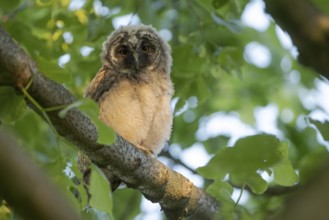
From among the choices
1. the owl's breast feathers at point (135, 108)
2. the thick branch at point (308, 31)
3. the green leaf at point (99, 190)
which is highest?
the thick branch at point (308, 31)

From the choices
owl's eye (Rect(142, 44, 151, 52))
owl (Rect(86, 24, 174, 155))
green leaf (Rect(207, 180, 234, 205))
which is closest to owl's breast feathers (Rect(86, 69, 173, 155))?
owl (Rect(86, 24, 174, 155))

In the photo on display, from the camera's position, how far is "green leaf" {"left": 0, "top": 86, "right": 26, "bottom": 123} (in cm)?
261

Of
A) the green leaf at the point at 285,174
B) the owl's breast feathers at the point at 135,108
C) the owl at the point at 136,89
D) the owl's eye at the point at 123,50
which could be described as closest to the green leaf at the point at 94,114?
the green leaf at the point at 285,174

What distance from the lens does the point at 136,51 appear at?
6.00m

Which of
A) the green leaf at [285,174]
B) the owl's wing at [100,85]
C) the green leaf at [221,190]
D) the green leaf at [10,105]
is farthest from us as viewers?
the owl's wing at [100,85]

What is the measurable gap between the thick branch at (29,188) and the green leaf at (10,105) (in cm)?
135

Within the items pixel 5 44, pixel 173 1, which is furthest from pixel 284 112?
pixel 5 44

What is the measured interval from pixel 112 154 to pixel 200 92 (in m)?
1.90

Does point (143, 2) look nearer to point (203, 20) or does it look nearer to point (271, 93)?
point (203, 20)

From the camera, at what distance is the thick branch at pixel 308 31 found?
1386 mm

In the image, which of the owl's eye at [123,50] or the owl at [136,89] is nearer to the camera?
the owl at [136,89]

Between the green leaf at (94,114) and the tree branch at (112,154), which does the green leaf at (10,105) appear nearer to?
the tree branch at (112,154)

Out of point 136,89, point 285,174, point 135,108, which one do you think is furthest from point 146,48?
point 285,174

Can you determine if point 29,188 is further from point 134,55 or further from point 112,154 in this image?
point 134,55
